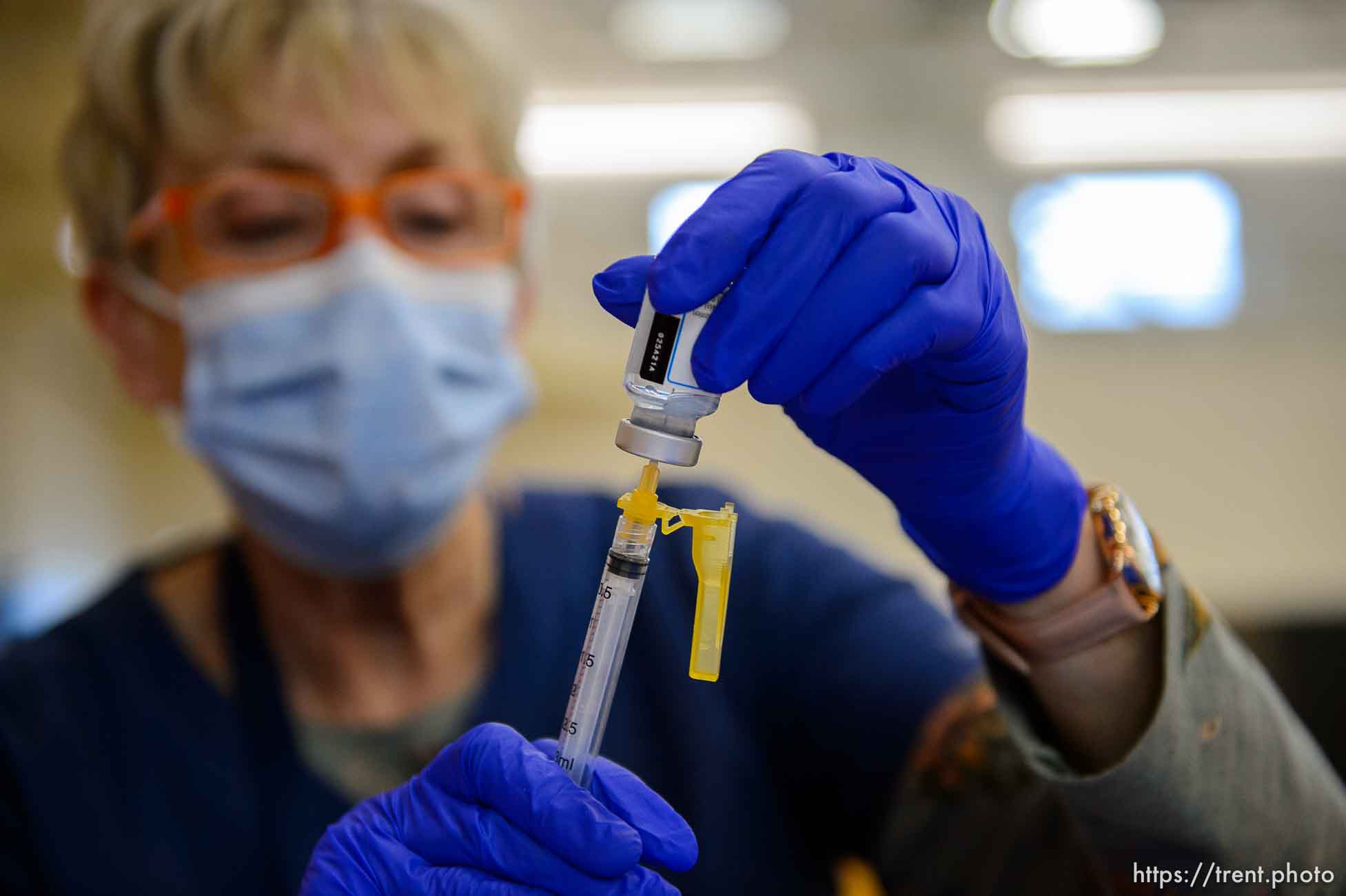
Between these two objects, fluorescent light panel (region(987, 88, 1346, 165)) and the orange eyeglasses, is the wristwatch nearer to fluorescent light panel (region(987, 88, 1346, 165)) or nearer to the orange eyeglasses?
the orange eyeglasses

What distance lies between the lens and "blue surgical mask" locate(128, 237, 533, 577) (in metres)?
0.94

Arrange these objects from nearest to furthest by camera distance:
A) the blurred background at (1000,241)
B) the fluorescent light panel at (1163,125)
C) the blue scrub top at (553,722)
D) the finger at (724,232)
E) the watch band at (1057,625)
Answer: the finger at (724,232)
the watch band at (1057,625)
the blue scrub top at (553,722)
the blurred background at (1000,241)
the fluorescent light panel at (1163,125)

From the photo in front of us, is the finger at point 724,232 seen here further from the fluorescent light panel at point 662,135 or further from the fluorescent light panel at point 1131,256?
the fluorescent light panel at point 662,135

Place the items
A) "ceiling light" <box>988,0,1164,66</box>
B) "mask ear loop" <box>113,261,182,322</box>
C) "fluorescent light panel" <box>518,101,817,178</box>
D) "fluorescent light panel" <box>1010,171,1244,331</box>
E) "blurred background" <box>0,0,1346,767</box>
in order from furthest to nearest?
"fluorescent light panel" <box>518,101,817,178</box> → "blurred background" <box>0,0,1346,767</box> → "fluorescent light panel" <box>1010,171,1244,331</box> → "ceiling light" <box>988,0,1164,66</box> → "mask ear loop" <box>113,261,182,322</box>

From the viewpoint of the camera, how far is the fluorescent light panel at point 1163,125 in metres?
3.07

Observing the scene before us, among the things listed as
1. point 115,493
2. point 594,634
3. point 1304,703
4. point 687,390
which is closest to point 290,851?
point 594,634

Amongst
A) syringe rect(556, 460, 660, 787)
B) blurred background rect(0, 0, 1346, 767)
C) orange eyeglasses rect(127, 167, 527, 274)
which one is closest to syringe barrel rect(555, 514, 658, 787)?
syringe rect(556, 460, 660, 787)

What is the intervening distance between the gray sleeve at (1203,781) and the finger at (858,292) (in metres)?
0.26

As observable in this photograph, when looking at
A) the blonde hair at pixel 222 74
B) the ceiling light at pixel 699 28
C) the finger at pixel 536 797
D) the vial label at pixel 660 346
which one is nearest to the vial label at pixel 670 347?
the vial label at pixel 660 346

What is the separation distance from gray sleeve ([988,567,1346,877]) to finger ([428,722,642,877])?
256 mm

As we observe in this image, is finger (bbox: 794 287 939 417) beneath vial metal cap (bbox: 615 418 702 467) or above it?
above

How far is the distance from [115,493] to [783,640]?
2.83 m

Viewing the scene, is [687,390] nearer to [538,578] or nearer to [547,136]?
[538,578]

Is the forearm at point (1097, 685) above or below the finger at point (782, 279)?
below
